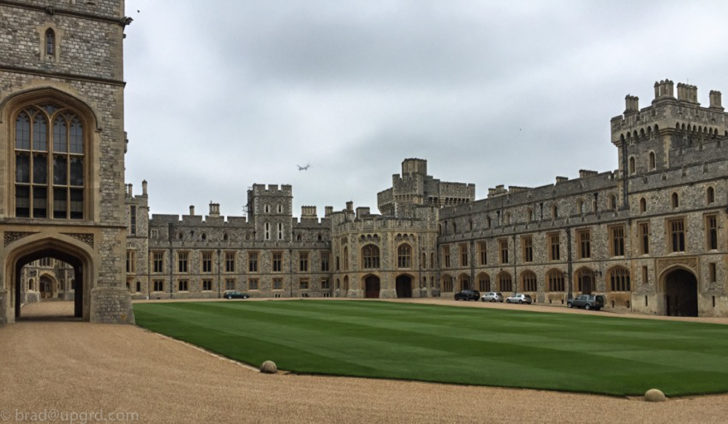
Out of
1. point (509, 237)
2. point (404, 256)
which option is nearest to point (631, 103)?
point (509, 237)

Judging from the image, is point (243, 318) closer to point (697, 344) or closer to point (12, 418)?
point (697, 344)

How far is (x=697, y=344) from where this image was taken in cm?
2017

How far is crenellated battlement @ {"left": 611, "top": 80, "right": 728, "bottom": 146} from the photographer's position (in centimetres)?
4231

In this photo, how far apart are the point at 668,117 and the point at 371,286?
31.6 meters

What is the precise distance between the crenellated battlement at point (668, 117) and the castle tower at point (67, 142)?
30285 millimetres

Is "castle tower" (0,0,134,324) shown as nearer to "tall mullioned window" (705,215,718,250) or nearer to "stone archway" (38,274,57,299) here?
"tall mullioned window" (705,215,718,250)

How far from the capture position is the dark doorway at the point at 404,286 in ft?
216

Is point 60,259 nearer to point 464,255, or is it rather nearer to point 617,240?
point 617,240

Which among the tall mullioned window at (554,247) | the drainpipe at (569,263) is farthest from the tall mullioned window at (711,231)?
the tall mullioned window at (554,247)

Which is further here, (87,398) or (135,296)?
(135,296)

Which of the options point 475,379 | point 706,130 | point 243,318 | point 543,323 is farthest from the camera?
point 706,130

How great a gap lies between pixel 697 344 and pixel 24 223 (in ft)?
73.4

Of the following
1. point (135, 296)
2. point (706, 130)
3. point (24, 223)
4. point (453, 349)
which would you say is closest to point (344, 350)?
point (453, 349)

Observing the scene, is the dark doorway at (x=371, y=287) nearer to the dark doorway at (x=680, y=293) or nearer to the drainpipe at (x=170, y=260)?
the drainpipe at (x=170, y=260)
